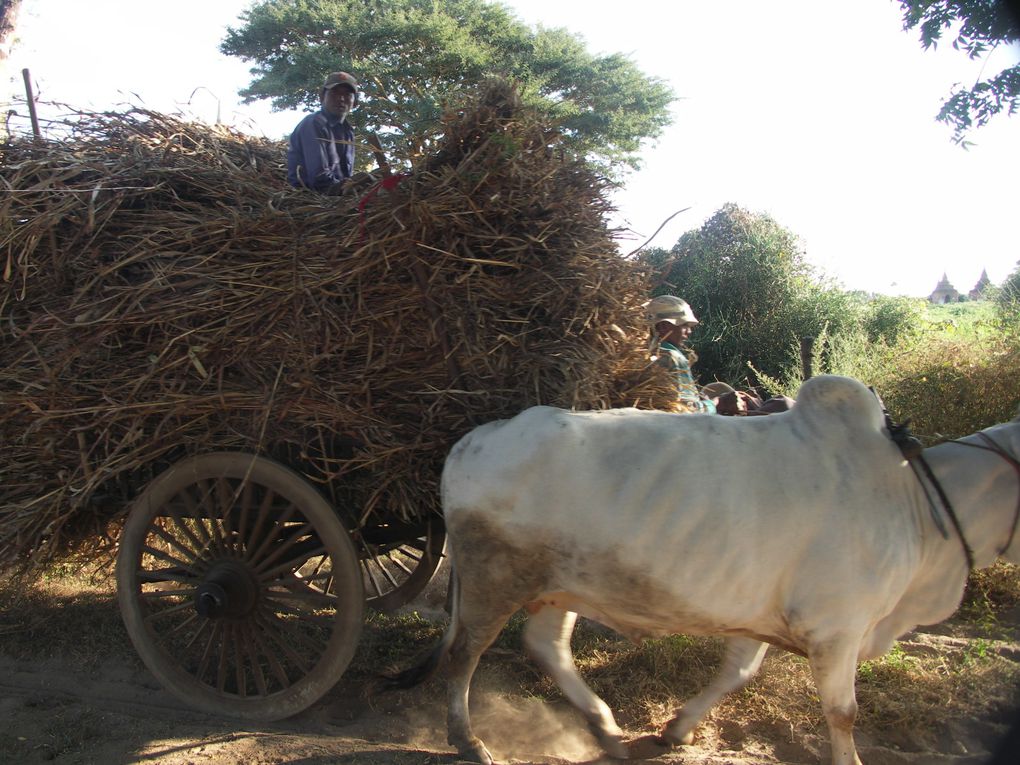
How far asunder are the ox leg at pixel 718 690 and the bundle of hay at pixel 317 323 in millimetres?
1331

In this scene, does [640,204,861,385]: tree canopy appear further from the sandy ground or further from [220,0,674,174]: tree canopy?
the sandy ground

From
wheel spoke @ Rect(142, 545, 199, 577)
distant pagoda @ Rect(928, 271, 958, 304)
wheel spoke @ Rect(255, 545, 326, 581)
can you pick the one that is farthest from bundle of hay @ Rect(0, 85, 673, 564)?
distant pagoda @ Rect(928, 271, 958, 304)

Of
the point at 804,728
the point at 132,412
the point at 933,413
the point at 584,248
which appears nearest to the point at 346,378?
the point at 132,412

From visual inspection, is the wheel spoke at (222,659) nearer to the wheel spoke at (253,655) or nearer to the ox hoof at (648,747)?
the wheel spoke at (253,655)

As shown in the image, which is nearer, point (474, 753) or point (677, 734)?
point (474, 753)

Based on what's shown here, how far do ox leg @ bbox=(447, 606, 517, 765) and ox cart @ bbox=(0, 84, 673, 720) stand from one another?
50 centimetres

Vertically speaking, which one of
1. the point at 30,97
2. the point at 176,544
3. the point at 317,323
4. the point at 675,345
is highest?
the point at 30,97

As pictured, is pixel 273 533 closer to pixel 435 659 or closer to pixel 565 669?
pixel 435 659

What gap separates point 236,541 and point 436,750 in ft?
4.43

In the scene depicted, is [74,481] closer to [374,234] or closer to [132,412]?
[132,412]

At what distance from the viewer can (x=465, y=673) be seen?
10.9ft

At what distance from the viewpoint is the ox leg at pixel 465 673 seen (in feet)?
10.6

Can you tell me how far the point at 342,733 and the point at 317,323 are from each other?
6.21ft

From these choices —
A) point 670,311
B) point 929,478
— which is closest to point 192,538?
point 670,311
